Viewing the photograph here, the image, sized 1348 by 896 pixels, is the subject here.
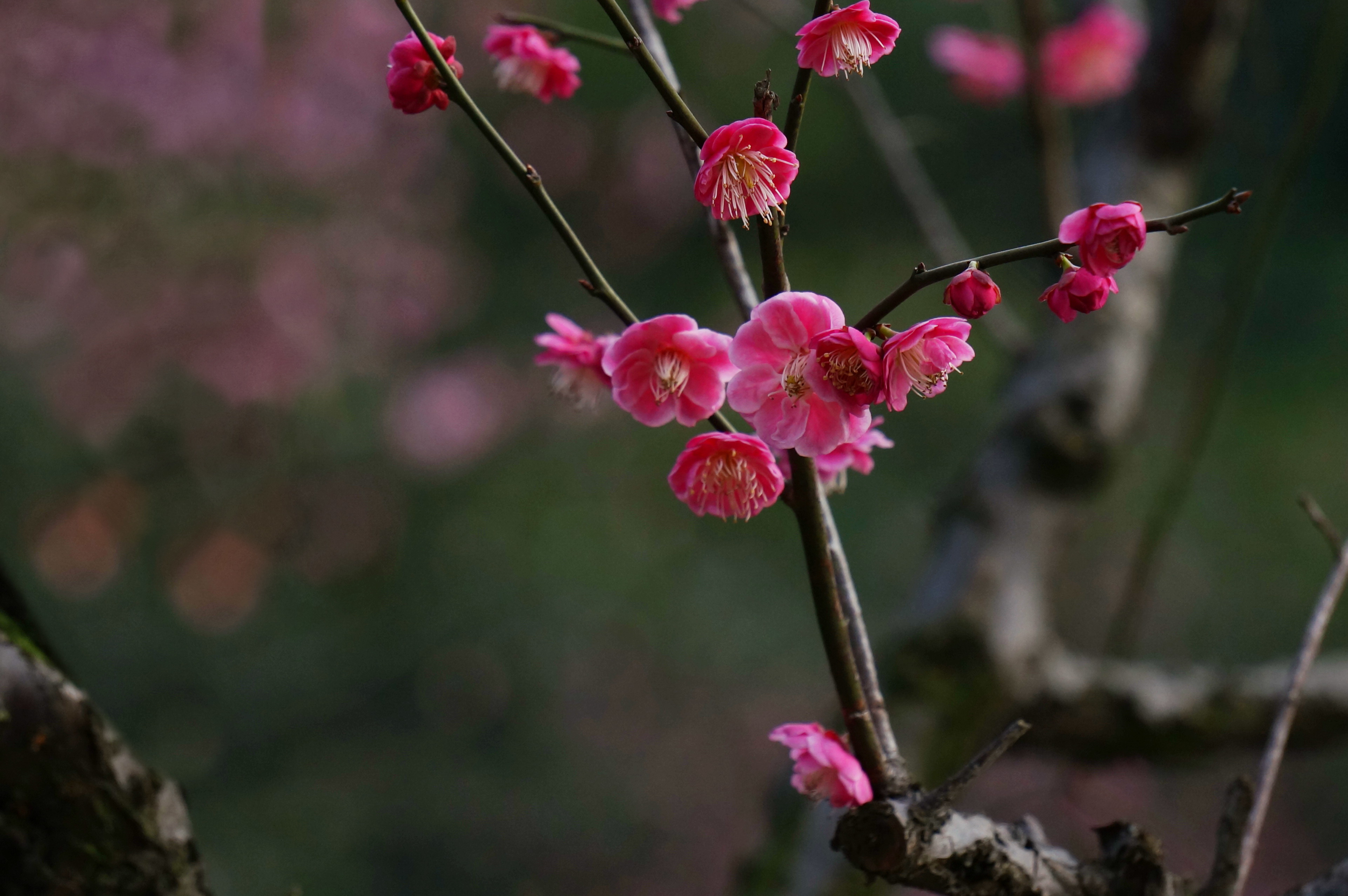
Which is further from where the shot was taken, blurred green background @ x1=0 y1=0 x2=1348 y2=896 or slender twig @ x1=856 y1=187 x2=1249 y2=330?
blurred green background @ x1=0 y1=0 x2=1348 y2=896

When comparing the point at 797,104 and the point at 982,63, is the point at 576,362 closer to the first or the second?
the point at 797,104

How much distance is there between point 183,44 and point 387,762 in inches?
72.5

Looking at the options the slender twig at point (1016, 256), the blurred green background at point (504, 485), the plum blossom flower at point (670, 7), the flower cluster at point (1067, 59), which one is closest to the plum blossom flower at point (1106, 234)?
the slender twig at point (1016, 256)

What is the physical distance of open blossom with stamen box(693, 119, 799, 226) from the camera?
1.08ft

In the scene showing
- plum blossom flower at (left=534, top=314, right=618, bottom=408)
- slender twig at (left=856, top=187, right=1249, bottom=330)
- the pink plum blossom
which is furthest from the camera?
the pink plum blossom

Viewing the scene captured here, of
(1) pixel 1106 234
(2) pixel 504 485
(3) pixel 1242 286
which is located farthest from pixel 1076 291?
(2) pixel 504 485

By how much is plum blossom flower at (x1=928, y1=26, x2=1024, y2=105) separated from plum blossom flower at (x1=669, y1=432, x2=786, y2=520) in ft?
3.86

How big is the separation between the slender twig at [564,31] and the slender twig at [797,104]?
113mm

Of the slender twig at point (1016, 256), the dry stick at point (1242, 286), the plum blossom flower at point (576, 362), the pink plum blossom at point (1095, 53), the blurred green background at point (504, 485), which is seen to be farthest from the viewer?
the blurred green background at point (504, 485)

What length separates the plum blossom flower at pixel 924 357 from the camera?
1.06ft

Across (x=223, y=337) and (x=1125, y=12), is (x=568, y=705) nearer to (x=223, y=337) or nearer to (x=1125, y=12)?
A: (x=223, y=337)

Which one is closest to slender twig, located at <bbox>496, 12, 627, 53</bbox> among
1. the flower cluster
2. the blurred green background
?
the flower cluster

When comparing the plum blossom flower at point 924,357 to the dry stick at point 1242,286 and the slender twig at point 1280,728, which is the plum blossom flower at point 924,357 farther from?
the dry stick at point 1242,286

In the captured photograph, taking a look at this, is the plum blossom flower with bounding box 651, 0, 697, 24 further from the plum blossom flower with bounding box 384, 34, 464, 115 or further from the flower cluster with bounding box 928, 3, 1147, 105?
the flower cluster with bounding box 928, 3, 1147, 105
